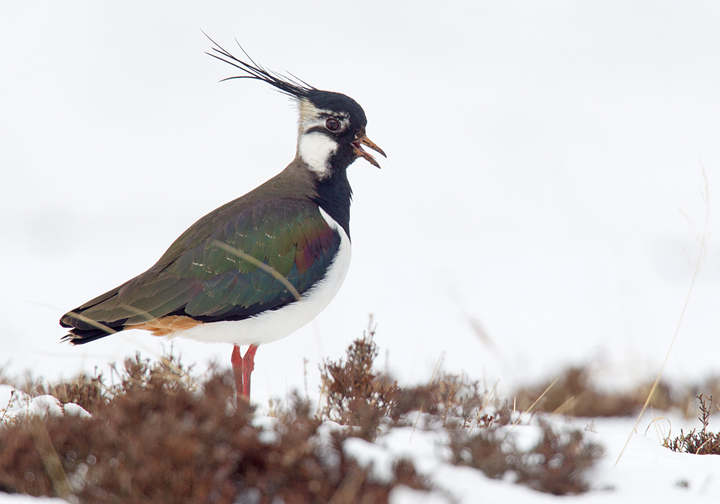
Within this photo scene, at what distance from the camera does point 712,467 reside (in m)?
4.16

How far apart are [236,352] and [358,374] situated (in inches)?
46.4

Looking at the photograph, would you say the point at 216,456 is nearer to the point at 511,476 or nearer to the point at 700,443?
the point at 511,476

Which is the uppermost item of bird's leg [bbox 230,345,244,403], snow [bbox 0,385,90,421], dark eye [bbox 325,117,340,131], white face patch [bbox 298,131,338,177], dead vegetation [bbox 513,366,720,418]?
dark eye [bbox 325,117,340,131]

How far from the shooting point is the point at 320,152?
19.0 feet

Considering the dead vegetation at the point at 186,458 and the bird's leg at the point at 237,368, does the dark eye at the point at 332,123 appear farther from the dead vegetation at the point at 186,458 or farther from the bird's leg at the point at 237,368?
the dead vegetation at the point at 186,458

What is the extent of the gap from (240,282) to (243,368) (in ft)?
2.76

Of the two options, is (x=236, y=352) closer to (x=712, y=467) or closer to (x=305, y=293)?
(x=305, y=293)

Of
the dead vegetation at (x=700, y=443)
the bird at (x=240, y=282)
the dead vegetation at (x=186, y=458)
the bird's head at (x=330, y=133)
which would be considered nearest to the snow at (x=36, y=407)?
the bird at (x=240, y=282)

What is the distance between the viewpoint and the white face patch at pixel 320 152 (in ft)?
19.0

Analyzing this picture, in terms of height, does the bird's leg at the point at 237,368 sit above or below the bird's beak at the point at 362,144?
below

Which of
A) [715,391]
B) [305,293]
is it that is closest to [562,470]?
[305,293]

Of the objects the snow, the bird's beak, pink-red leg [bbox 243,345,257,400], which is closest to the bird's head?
the bird's beak

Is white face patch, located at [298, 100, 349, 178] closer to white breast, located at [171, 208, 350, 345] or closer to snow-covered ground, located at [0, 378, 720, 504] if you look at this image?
white breast, located at [171, 208, 350, 345]

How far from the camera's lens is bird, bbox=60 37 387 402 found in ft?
16.2
